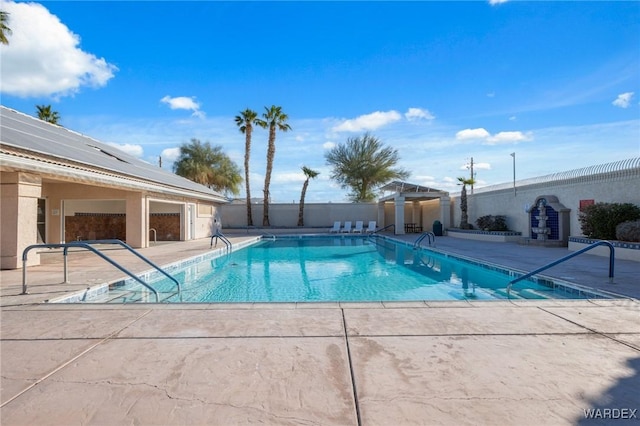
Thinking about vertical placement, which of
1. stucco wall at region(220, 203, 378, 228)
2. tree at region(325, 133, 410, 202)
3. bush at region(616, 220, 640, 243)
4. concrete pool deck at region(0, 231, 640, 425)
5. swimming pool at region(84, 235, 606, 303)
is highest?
tree at region(325, 133, 410, 202)

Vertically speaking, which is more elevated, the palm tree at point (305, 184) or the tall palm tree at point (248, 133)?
the tall palm tree at point (248, 133)

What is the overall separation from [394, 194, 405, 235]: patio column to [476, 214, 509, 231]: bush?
210 inches

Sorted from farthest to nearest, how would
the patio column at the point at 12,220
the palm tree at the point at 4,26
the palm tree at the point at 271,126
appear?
the palm tree at the point at 271,126
the palm tree at the point at 4,26
the patio column at the point at 12,220

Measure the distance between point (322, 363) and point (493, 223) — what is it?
1858 cm

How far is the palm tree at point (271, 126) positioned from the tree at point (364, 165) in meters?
7.17

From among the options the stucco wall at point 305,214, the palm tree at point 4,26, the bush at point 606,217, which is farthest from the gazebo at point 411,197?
the palm tree at point 4,26

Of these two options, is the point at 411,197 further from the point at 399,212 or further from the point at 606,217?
the point at 606,217

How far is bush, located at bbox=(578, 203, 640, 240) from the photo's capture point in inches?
464

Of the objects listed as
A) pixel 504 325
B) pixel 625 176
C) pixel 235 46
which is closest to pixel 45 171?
pixel 235 46

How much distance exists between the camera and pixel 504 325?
4.38 metres

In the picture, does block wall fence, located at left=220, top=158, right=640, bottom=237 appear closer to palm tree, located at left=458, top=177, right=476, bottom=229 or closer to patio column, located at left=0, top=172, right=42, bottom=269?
palm tree, located at left=458, top=177, right=476, bottom=229

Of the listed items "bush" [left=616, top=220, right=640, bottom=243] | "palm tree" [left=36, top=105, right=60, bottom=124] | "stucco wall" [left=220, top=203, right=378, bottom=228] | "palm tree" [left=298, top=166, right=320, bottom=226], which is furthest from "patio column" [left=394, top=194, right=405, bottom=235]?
"palm tree" [left=36, top=105, right=60, bottom=124]

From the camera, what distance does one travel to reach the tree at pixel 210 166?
3547 cm

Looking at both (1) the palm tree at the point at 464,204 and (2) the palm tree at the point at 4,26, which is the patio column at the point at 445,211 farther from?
(2) the palm tree at the point at 4,26
